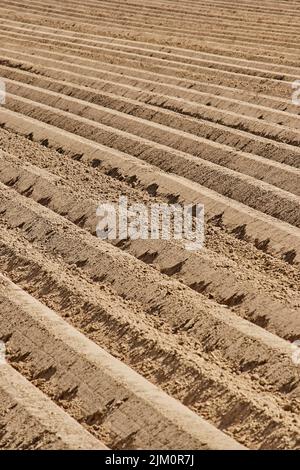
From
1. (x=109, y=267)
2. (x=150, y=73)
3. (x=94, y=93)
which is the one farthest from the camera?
(x=150, y=73)

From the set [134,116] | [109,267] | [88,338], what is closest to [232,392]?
[88,338]

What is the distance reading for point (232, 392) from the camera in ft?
10.9

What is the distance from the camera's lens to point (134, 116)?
6.98 metres

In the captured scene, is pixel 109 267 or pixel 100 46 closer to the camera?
pixel 109 267

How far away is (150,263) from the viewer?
450 cm

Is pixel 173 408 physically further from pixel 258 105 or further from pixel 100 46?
pixel 100 46

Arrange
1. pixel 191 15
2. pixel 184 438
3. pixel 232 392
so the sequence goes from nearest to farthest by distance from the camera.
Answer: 1. pixel 184 438
2. pixel 232 392
3. pixel 191 15

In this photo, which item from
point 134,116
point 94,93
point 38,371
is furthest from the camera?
point 94,93

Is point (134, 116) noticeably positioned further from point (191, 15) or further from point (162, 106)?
point (191, 15)

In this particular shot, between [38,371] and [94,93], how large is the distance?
4.57m

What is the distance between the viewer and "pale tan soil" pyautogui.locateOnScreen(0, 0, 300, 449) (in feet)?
10.6

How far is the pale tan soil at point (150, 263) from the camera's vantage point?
127 inches

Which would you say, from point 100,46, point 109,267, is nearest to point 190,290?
point 109,267

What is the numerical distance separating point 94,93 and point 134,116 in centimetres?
87
